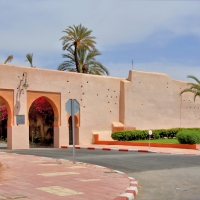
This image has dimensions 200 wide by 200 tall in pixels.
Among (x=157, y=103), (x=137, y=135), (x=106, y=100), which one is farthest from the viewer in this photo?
(x=157, y=103)

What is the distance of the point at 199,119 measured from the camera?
38938 millimetres

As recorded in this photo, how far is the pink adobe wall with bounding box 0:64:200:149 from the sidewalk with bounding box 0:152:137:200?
43.4 ft

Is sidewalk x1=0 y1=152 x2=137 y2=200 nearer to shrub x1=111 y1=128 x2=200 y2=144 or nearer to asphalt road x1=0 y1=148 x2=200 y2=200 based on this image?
asphalt road x1=0 y1=148 x2=200 y2=200

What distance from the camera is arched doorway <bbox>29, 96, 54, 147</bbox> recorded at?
104 ft

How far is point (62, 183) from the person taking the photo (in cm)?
990

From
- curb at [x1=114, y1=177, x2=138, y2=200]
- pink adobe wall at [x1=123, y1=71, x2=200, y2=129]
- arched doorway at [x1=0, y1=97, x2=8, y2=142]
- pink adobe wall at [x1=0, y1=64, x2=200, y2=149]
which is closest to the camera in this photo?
curb at [x1=114, y1=177, x2=138, y2=200]

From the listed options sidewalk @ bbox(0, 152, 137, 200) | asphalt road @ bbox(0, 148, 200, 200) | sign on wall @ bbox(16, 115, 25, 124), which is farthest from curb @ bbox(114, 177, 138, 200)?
sign on wall @ bbox(16, 115, 25, 124)

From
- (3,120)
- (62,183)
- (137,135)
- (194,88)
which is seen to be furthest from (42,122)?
(62,183)

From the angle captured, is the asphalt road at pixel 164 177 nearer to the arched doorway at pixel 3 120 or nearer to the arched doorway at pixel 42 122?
the arched doorway at pixel 42 122

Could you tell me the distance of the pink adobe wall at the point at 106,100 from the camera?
25.7 m

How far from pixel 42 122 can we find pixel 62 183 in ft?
75.9

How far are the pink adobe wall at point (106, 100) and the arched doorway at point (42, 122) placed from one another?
3.69 m

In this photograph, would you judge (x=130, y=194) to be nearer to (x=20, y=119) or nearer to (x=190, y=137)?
(x=190, y=137)

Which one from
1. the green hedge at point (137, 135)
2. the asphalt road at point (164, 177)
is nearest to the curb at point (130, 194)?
the asphalt road at point (164, 177)
